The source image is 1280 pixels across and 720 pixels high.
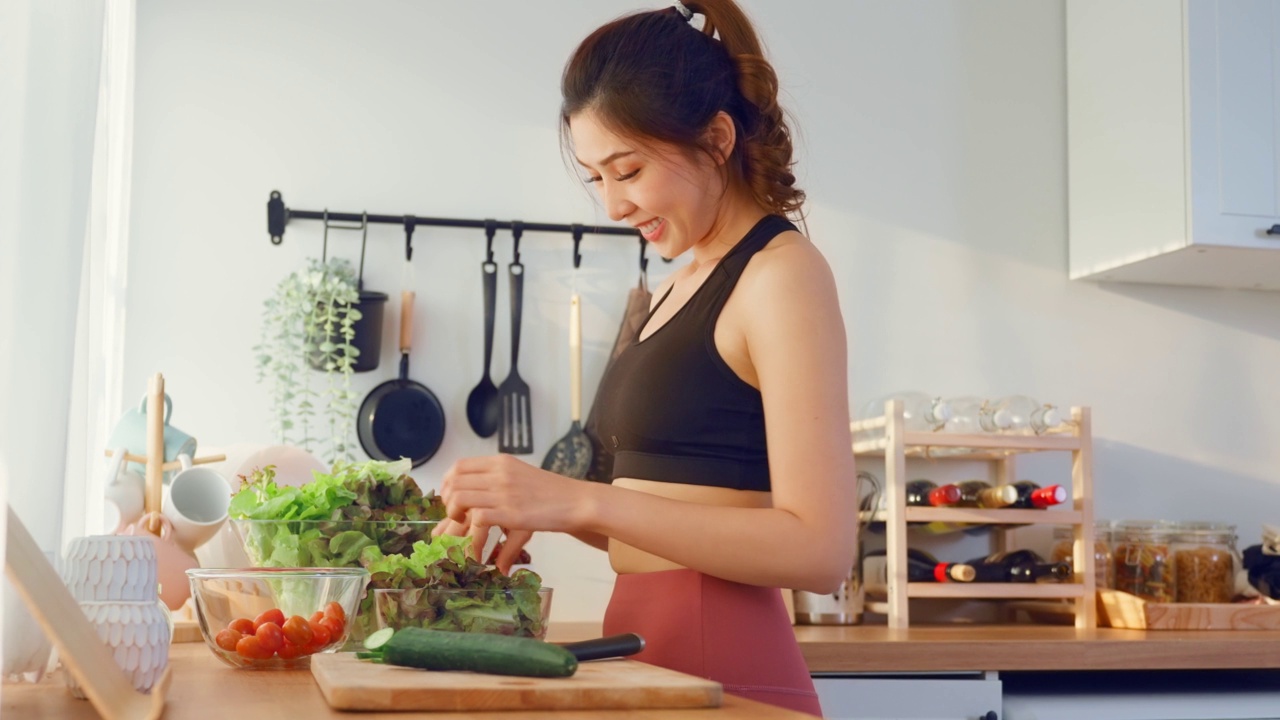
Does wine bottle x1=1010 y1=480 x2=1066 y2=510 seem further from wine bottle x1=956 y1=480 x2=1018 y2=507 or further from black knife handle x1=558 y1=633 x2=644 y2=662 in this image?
black knife handle x1=558 y1=633 x2=644 y2=662

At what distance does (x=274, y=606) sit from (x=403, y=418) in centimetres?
129

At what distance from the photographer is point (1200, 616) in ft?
7.19

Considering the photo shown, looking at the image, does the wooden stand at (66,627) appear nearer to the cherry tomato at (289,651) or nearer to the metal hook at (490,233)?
the cherry tomato at (289,651)

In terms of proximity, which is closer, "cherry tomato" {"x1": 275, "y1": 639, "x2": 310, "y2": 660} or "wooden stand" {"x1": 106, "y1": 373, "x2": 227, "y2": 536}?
"cherry tomato" {"x1": 275, "y1": 639, "x2": 310, "y2": 660}

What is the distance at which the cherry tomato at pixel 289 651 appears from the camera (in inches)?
39.8

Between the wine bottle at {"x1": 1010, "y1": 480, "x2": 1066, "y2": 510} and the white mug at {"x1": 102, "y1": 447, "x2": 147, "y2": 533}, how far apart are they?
1.45 m

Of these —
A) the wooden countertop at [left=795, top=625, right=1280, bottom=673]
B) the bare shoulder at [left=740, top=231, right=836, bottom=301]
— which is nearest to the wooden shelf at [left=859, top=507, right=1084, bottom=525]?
the wooden countertop at [left=795, top=625, right=1280, bottom=673]

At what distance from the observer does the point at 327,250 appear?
7.70 ft

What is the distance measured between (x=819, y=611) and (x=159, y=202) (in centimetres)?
138

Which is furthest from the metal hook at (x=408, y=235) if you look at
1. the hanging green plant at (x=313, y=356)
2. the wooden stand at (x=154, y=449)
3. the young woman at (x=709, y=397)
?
the young woman at (x=709, y=397)

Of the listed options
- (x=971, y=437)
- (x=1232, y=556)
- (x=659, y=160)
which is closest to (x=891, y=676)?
(x=971, y=437)

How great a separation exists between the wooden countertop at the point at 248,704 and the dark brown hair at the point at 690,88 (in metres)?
0.53

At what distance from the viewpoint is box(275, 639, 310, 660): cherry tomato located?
101 cm

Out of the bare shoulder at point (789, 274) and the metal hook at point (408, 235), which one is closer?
the bare shoulder at point (789, 274)
